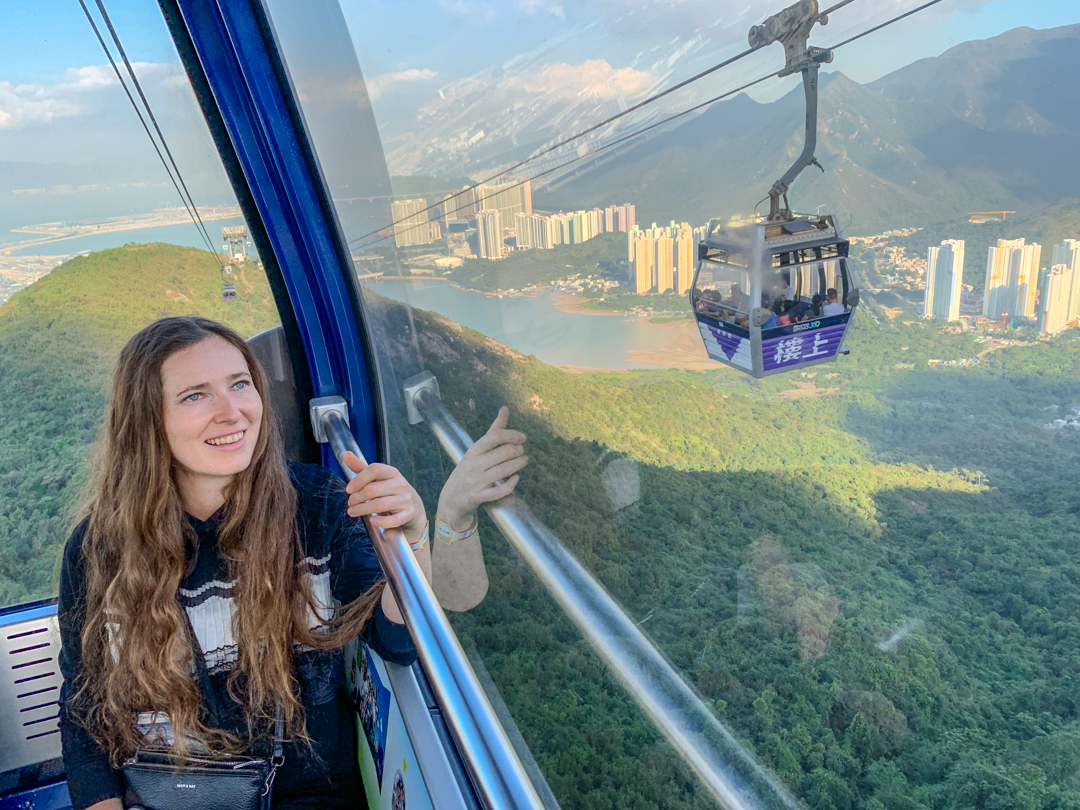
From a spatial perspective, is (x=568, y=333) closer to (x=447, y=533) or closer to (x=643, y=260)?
(x=643, y=260)

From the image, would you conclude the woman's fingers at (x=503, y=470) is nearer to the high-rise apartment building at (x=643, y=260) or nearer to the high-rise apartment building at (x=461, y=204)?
the high-rise apartment building at (x=461, y=204)

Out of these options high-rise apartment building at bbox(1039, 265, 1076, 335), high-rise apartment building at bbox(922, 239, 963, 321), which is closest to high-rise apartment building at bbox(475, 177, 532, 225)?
high-rise apartment building at bbox(922, 239, 963, 321)

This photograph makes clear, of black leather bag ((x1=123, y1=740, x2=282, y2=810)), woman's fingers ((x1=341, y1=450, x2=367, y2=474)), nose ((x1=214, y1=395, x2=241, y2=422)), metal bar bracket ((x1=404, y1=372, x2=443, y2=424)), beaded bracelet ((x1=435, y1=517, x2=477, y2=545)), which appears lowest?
black leather bag ((x1=123, y1=740, x2=282, y2=810))

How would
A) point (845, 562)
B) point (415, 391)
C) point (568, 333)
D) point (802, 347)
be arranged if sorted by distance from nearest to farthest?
point (415, 391) → point (802, 347) → point (568, 333) → point (845, 562)

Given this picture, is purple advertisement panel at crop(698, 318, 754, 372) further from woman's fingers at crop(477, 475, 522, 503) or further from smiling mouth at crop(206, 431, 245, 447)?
smiling mouth at crop(206, 431, 245, 447)

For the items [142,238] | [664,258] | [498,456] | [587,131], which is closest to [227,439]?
[498,456]

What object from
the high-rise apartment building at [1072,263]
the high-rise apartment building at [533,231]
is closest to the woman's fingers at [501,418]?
the high-rise apartment building at [533,231]
